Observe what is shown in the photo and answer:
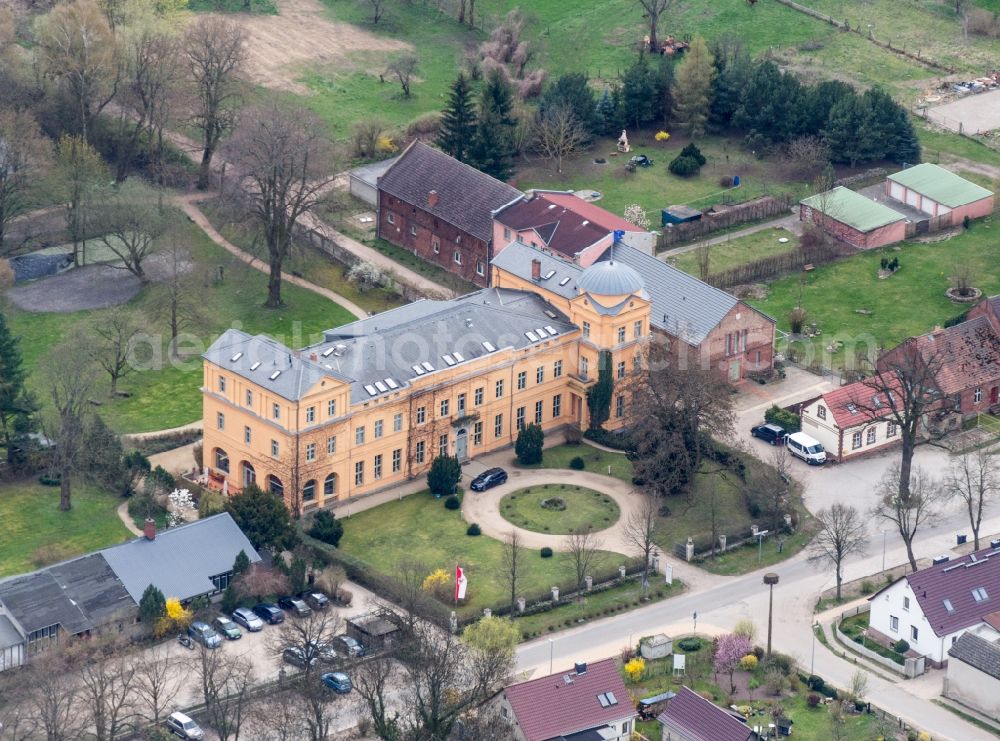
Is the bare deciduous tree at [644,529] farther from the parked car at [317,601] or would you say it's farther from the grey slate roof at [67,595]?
the grey slate roof at [67,595]

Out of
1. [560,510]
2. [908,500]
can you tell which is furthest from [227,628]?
[908,500]

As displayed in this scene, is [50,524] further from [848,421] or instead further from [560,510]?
[848,421]

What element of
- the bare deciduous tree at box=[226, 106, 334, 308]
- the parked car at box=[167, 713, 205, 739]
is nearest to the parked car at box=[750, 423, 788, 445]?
the bare deciduous tree at box=[226, 106, 334, 308]

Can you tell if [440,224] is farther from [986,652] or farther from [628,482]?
[986,652]

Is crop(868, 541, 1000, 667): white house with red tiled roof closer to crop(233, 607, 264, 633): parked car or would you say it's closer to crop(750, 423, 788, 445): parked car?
crop(750, 423, 788, 445): parked car

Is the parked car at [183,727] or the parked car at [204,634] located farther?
the parked car at [204,634]

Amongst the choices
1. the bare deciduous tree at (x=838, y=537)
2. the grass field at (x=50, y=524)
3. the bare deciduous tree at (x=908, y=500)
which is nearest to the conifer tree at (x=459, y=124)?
the bare deciduous tree at (x=908, y=500)

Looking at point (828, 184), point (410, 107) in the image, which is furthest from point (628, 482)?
point (410, 107)
